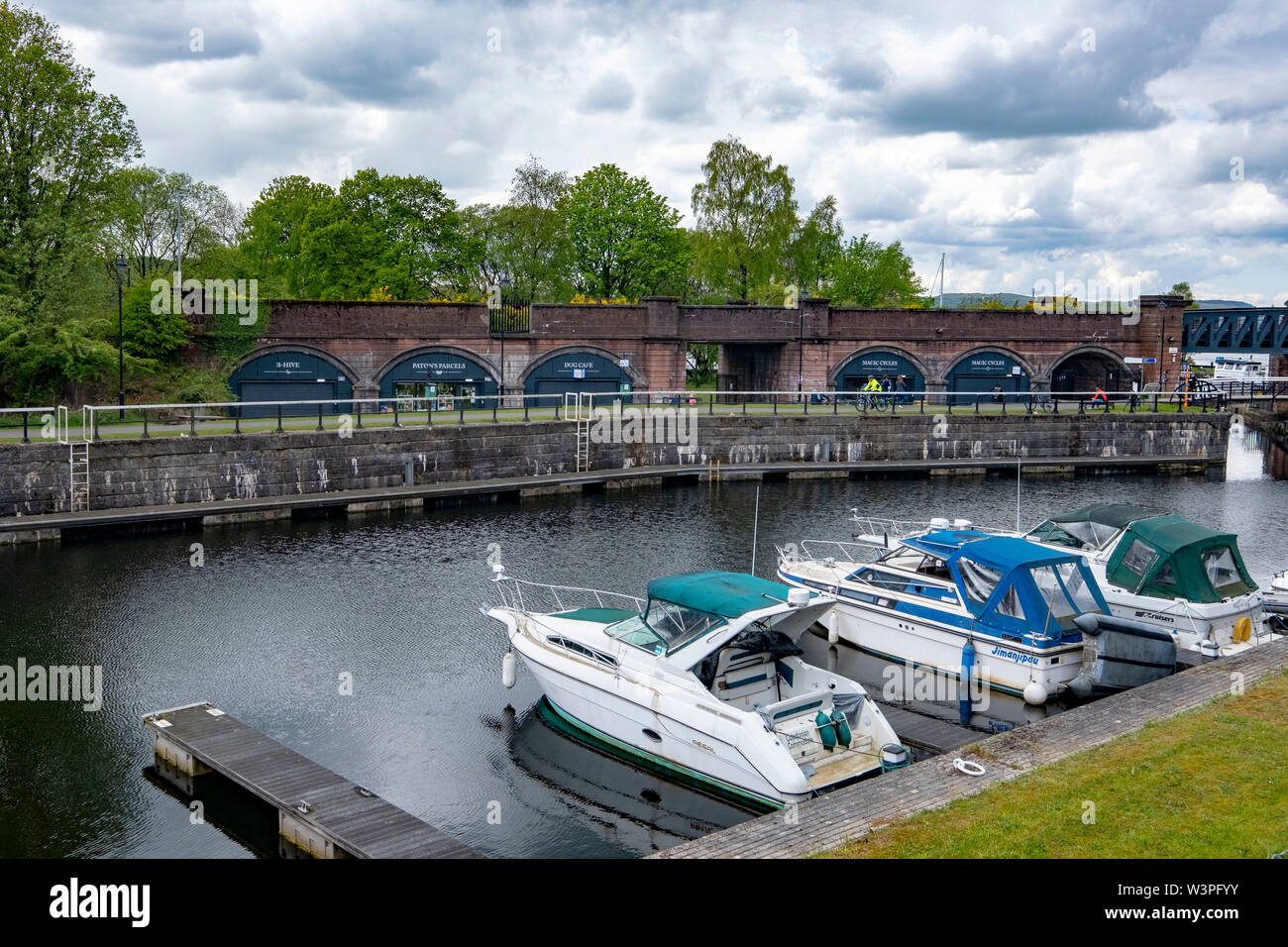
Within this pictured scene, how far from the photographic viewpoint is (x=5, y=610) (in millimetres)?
20375

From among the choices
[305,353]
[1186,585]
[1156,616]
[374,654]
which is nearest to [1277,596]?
[1186,585]

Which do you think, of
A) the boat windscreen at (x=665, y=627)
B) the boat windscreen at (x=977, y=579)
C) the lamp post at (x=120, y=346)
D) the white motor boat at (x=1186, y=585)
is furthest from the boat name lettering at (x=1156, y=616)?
the lamp post at (x=120, y=346)

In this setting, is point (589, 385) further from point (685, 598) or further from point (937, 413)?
point (685, 598)

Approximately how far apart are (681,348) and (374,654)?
30.6 meters

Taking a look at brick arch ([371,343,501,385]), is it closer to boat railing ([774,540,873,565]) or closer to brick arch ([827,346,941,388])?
brick arch ([827,346,941,388])

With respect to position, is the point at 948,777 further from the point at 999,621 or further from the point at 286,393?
the point at 286,393

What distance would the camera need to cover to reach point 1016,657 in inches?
660

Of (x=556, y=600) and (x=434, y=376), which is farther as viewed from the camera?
(x=434, y=376)

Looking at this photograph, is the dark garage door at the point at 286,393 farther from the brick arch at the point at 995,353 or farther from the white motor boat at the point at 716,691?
the brick arch at the point at 995,353

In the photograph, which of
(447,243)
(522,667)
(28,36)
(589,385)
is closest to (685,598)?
(522,667)

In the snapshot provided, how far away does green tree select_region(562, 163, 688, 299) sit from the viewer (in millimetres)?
59781

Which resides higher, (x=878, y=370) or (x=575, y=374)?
(x=878, y=370)

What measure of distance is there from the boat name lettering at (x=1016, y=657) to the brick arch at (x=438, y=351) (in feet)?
97.8
